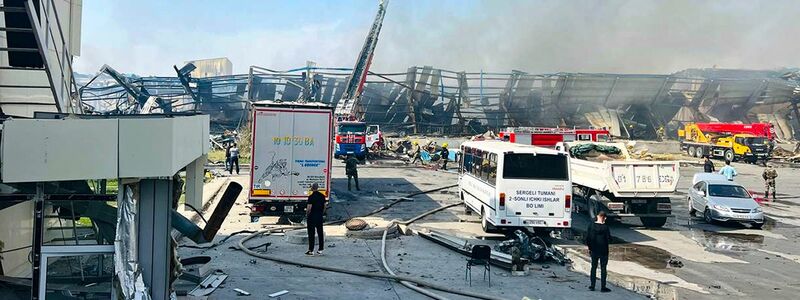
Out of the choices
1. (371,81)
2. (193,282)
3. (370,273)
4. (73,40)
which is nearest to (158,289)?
(193,282)

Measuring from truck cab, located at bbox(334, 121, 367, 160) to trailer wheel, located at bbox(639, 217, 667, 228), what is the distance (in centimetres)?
2110

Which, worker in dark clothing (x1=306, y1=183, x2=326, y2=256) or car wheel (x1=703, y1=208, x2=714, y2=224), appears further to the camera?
car wheel (x1=703, y1=208, x2=714, y2=224)

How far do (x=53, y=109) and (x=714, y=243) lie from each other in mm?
14634

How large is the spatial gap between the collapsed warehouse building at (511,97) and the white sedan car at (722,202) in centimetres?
3603

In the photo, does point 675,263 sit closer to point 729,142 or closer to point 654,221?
point 654,221

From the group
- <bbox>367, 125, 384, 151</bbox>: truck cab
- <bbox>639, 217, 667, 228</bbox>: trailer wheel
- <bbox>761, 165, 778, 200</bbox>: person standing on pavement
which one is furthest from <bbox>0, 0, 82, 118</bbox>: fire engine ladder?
<bbox>367, 125, 384, 151</bbox>: truck cab

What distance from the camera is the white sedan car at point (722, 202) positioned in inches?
686

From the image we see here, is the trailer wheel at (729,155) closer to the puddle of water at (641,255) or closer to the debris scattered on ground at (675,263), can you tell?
the puddle of water at (641,255)

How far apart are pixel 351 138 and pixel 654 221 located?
21.8 meters

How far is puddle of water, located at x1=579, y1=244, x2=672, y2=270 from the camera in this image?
12.8m

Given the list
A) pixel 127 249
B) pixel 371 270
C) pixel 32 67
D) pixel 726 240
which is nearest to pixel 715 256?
pixel 726 240

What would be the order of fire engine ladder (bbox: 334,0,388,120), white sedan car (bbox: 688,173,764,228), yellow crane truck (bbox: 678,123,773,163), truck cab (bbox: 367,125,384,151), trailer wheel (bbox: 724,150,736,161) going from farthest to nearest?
fire engine ladder (bbox: 334,0,388,120) < trailer wheel (bbox: 724,150,736,161) < yellow crane truck (bbox: 678,123,773,163) < truck cab (bbox: 367,125,384,151) < white sedan car (bbox: 688,173,764,228)

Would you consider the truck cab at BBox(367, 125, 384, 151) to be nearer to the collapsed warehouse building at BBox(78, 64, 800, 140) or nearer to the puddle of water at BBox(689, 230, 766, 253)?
the collapsed warehouse building at BBox(78, 64, 800, 140)

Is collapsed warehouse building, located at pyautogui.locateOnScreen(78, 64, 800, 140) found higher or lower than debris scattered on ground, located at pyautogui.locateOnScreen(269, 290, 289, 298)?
higher
